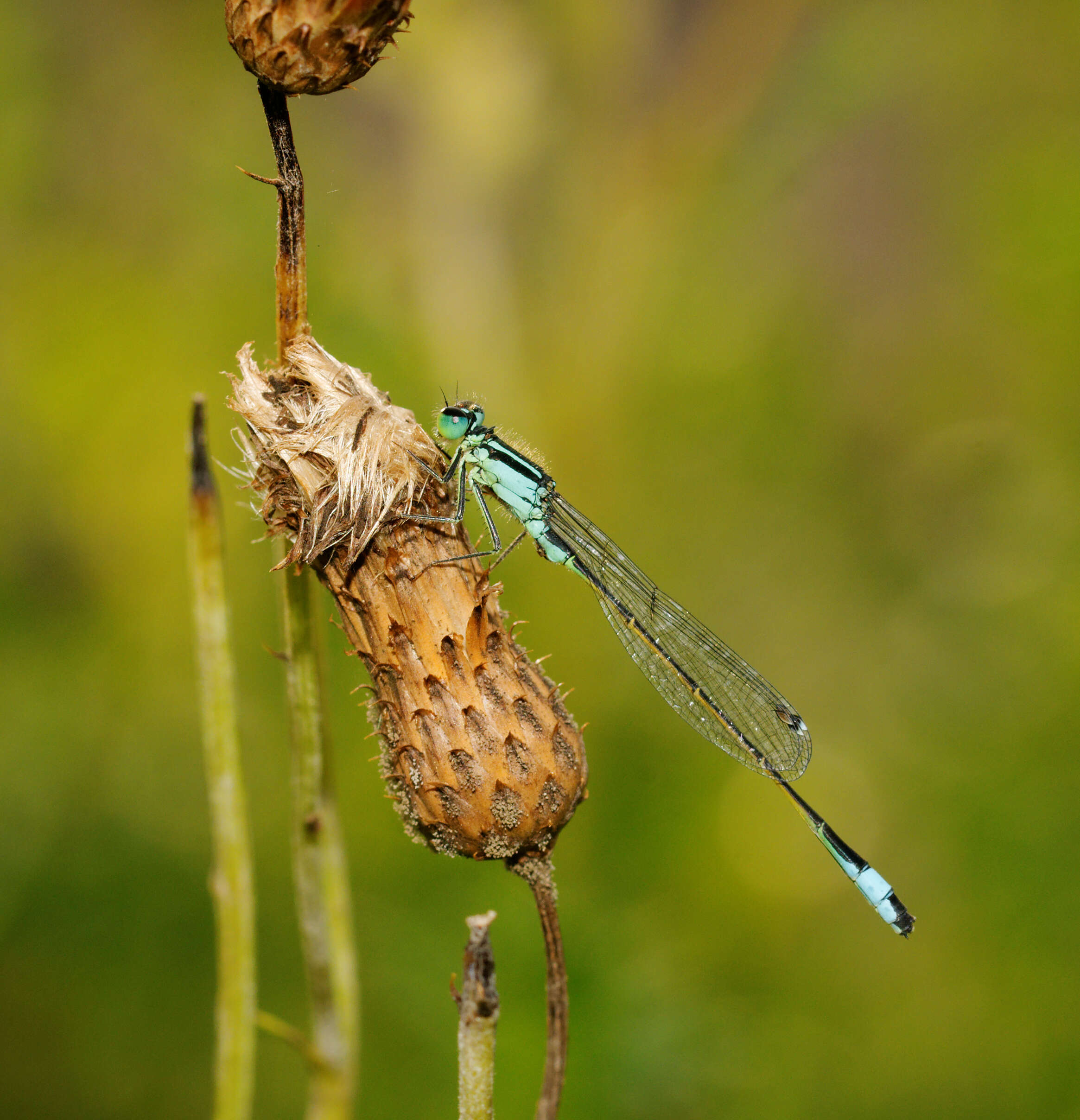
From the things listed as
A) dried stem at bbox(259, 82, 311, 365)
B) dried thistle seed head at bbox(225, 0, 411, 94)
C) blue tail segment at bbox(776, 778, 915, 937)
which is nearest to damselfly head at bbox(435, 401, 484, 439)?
dried stem at bbox(259, 82, 311, 365)

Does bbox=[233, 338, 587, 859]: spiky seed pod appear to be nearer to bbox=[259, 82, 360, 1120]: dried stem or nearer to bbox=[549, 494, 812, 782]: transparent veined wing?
bbox=[259, 82, 360, 1120]: dried stem

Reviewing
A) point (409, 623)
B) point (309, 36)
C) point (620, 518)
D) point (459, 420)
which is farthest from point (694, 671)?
point (309, 36)

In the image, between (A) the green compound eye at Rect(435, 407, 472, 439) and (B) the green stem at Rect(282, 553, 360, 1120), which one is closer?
(B) the green stem at Rect(282, 553, 360, 1120)

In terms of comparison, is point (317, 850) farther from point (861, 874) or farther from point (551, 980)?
point (861, 874)

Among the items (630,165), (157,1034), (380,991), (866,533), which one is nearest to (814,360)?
(866,533)

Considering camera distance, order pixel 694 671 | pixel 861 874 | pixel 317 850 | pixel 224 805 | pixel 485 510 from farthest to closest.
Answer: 1. pixel 694 671
2. pixel 861 874
3. pixel 485 510
4. pixel 317 850
5. pixel 224 805

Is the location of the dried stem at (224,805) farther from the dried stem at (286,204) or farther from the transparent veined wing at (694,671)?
the transparent veined wing at (694,671)
